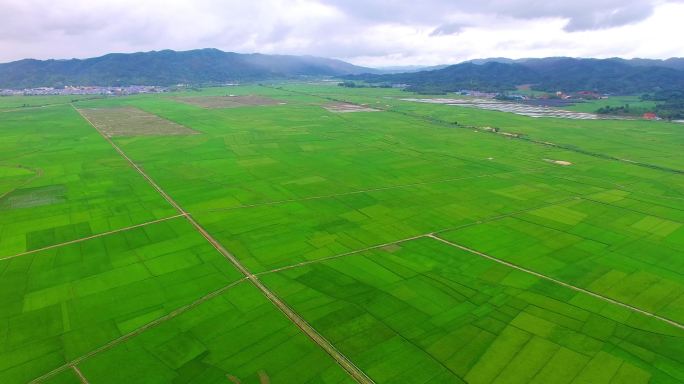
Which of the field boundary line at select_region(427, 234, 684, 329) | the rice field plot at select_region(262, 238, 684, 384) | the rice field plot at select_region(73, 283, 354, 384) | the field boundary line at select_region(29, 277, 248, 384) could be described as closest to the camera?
the rice field plot at select_region(73, 283, 354, 384)

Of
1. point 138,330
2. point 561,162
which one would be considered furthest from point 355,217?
point 561,162

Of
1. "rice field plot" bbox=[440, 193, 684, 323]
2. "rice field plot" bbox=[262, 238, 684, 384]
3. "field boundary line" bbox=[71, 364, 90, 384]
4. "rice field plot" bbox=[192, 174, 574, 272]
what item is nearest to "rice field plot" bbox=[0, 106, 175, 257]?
"rice field plot" bbox=[192, 174, 574, 272]

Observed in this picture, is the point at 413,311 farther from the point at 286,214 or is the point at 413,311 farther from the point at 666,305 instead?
the point at 286,214

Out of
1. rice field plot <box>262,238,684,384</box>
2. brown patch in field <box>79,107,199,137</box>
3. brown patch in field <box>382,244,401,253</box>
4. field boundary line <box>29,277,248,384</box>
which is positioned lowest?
rice field plot <box>262,238,684,384</box>

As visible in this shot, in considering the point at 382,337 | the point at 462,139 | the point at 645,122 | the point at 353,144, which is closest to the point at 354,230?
the point at 382,337

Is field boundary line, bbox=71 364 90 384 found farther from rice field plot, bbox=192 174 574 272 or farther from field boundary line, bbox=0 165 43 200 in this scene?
field boundary line, bbox=0 165 43 200

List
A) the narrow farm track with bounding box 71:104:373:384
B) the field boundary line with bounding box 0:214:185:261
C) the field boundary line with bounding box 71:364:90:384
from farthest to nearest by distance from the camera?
the field boundary line with bounding box 0:214:185:261 → the narrow farm track with bounding box 71:104:373:384 → the field boundary line with bounding box 71:364:90:384

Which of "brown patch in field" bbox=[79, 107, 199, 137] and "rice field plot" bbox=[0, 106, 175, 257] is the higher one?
"brown patch in field" bbox=[79, 107, 199, 137]

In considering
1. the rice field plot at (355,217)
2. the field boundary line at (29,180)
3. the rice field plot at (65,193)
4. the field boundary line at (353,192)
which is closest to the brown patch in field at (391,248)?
the rice field plot at (355,217)
